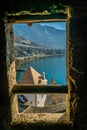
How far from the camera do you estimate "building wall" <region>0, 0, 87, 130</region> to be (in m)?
2.19

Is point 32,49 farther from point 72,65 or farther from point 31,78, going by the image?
point 72,65

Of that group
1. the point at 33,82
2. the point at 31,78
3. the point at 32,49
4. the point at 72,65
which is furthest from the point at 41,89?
the point at 32,49

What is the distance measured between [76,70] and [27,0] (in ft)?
2.49

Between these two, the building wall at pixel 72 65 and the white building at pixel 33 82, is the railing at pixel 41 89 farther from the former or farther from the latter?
the white building at pixel 33 82

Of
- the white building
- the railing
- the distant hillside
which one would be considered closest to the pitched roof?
the white building

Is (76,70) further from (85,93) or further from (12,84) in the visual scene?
(12,84)

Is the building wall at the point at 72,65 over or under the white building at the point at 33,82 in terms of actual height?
over

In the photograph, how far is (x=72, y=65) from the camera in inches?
90.2

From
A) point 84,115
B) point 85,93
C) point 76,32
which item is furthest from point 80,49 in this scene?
point 84,115

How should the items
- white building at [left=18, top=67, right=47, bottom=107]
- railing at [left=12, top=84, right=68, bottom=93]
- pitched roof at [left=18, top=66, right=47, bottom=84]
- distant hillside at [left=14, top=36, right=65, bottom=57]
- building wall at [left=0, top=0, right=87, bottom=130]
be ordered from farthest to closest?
distant hillside at [left=14, top=36, right=65, bottom=57] → pitched roof at [left=18, top=66, right=47, bottom=84] → white building at [left=18, top=67, right=47, bottom=107] → railing at [left=12, top=84, right=68, bottom=93] → building wall at [left=0, top=0, right=87, bottom=130]

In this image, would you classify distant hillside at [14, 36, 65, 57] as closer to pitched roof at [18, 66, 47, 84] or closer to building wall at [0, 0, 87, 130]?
pitched roof at [18, 66, 47, 84]

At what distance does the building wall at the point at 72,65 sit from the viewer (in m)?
2.19

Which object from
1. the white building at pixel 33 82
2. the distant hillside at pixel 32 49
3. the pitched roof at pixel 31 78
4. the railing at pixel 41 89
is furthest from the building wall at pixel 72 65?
the distant hillside at pixel 32 49

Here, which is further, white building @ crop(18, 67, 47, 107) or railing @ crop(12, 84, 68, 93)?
white building @ crop(18, 67, 47, 107)
